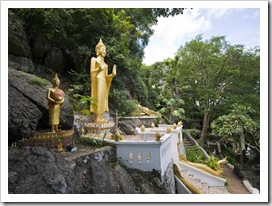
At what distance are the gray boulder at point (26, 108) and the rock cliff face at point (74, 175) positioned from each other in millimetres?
299

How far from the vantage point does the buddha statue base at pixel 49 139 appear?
2.80m

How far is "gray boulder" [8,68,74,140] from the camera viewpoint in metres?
2.54

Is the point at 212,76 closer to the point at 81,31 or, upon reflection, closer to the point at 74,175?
the point at 81,31

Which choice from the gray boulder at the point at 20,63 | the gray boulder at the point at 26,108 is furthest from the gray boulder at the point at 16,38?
the gray boulder at the point at 26,108

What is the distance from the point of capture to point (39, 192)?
212 centimetres

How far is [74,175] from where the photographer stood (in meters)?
2.53

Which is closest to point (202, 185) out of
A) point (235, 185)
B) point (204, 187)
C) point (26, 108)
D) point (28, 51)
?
point (204, 187)

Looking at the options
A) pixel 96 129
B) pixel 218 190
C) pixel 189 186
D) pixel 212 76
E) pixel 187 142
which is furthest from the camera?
pixel 212 76

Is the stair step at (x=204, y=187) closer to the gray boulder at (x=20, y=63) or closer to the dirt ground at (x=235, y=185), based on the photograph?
the dirt ground at (x=235, y=185)

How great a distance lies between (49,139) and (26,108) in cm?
62

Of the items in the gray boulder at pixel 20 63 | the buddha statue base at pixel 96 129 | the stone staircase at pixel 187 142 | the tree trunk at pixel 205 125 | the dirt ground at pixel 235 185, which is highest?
the gray boulder at pixel 20 63

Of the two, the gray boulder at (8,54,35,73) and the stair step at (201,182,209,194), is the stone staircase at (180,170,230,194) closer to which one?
the stair step at (201,182,209,194)

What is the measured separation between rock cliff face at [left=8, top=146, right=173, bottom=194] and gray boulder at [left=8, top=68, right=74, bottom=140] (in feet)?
0.98

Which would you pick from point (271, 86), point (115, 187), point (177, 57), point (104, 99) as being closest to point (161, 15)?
point (271, 86)
